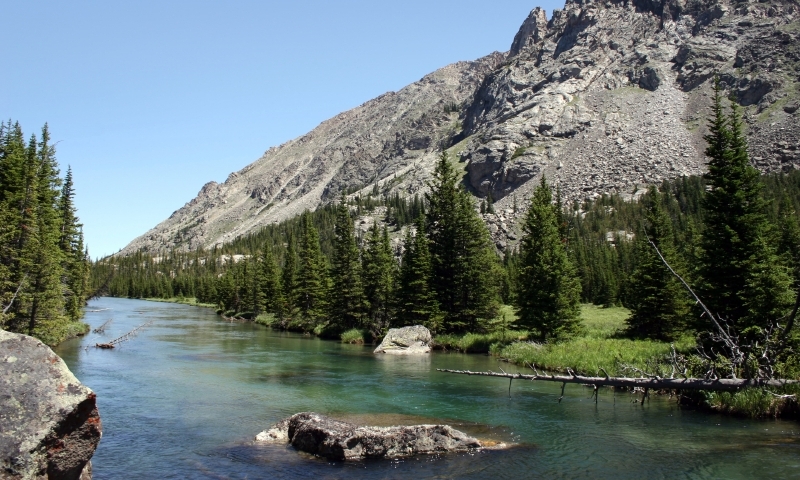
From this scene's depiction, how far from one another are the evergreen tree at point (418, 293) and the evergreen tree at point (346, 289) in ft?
21.5

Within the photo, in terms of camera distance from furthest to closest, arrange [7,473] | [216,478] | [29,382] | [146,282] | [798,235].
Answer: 1. [146,282]
2. [798,235]
3. [216,478]
4. [29,382]
5. [7,473]

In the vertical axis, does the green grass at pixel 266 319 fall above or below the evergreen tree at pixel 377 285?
below

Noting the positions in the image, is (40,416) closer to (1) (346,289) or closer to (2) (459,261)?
(2) (459,261)

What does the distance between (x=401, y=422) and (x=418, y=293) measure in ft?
106

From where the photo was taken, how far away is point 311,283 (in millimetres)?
68438

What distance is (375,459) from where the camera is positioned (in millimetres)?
14703

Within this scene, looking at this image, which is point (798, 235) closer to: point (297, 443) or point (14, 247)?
point (297, 443)

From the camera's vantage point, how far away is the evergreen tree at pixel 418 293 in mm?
50250

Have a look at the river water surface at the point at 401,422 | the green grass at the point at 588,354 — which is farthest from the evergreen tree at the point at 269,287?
the green grass at the point at 588,354

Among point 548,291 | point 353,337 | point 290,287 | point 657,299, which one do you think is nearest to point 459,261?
point 548,291

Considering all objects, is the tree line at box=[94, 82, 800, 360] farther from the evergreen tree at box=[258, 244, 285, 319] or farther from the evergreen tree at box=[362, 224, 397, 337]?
the evergreen tree at box=[258, 244, 285, 319]

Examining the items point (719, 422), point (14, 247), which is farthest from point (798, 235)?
point (14, 247)

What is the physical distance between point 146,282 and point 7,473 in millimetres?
199887

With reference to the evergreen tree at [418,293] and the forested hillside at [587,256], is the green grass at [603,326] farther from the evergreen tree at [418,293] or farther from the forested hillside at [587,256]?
the evergreen tree at [418,293]
